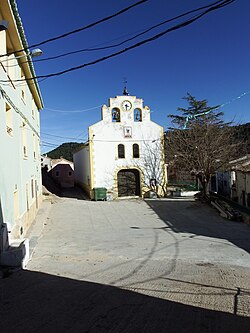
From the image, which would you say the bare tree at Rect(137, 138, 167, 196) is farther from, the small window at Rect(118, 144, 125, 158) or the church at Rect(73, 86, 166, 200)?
the small window at Rect(118, 144, 125, 158)

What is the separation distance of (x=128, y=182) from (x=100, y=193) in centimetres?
313

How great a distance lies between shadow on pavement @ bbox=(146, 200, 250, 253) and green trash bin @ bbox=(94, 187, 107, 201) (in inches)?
151

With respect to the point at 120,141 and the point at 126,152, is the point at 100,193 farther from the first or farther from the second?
the point at 120,141

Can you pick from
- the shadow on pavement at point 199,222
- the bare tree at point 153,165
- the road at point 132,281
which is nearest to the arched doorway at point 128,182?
the bare tree at point 153,165

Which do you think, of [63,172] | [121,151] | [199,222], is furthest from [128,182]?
[63,172]

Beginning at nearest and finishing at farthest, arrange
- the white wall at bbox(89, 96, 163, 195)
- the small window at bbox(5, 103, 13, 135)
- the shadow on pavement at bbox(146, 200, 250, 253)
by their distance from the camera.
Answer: the small window at bbox(5, 103, 13, 135) → the shadow on pavement at bbox(146, 200, 250, 253) → the white wall at bbox(89, 96, 163, 195)

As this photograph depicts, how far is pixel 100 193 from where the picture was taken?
25500 millimetres

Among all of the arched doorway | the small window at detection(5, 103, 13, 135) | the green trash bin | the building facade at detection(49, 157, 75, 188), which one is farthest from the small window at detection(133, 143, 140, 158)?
the building facade at detection(49, 157, 75, 188)

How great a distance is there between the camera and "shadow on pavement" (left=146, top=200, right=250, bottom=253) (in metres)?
12.9

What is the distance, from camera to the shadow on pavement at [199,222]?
12.9m

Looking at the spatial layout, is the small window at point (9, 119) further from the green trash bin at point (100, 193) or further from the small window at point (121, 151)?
the small window at point (121, 151)

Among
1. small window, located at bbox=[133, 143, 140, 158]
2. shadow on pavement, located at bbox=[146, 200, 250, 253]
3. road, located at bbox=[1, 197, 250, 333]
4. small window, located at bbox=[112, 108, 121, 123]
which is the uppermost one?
small window, located at bbox=[112, 108, 121, 123]

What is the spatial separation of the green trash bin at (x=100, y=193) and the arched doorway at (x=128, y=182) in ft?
6.53

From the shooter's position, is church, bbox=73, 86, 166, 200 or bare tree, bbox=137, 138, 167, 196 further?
bare tree, bbox=137, 138, 167, 196
